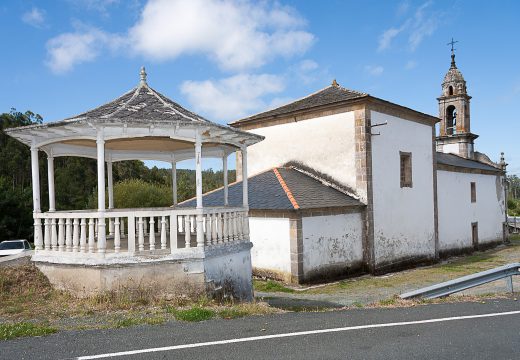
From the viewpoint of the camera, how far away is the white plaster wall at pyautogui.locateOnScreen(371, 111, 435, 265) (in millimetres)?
16828

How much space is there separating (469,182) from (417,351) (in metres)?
23.3

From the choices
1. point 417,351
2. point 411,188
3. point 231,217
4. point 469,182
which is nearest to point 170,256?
point 231,217

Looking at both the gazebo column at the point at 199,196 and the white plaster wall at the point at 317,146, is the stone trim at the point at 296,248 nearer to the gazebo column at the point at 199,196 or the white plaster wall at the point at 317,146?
the white plaster wall at the point at 317,146

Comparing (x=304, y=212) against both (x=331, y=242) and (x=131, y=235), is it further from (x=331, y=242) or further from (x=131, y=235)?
(x=131, y=235)

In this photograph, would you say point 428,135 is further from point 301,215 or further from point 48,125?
point 48,125

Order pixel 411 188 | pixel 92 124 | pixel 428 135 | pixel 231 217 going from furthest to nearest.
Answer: pixel 428 135 < pixel 411 188 < pixel 231 217 < pixel 92 124

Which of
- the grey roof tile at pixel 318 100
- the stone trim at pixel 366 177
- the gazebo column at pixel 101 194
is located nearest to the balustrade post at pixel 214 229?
the gazebo column at pixel 101 194

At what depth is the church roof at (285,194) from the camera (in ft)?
47.3

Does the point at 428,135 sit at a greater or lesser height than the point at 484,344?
greater

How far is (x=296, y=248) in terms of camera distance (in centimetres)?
1378

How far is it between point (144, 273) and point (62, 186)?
33529 mm

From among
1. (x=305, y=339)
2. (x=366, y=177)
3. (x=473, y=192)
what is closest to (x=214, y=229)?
(x=305, y=339)

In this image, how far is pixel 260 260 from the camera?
49.5 feet

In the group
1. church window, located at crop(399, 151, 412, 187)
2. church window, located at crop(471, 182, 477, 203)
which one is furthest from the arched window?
church window, located at crop(399, 151, 412, 187)
